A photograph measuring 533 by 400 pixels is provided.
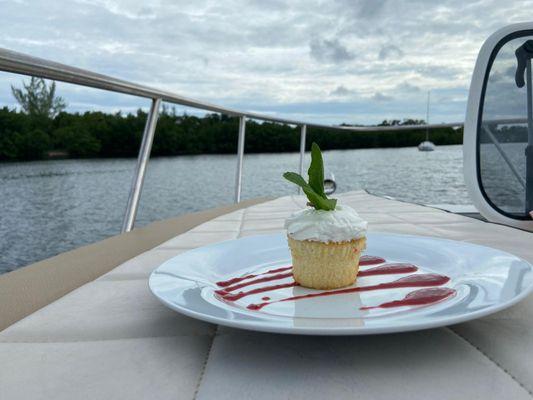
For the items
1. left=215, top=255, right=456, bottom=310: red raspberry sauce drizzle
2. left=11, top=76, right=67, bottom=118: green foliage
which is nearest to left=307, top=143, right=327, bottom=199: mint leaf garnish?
left=215, top=255, right=456, bottom=310: red raspberry sauce drizzle

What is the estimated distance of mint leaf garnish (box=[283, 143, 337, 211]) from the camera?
53 centimetres

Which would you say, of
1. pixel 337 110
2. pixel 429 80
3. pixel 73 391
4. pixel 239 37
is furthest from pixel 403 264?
pixel 239 37

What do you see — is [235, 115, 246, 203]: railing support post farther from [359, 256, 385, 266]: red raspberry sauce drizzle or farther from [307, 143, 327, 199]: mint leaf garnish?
[307, 143, 327, 199]: mint leaf garnish

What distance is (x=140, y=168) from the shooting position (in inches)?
64.0

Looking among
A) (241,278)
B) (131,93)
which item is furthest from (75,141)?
(241,278)

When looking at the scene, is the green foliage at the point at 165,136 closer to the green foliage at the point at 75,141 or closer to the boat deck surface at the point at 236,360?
the green foliage at the point at 75,141

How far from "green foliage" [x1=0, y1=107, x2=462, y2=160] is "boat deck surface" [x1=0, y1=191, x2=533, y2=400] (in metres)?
0.52

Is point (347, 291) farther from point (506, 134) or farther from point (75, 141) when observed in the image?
point (75, 141)

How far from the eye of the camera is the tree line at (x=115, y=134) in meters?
1.49

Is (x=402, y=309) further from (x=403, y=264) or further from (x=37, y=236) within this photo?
(x=37, y=236)

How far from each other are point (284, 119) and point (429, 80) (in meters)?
8.79

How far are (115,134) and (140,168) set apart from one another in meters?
0.89

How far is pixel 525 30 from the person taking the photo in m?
1.55

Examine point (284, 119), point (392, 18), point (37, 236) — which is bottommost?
point (37, 236)
